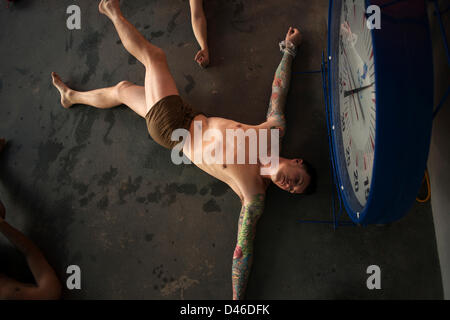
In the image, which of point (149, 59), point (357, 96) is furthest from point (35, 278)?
point (357, 96)

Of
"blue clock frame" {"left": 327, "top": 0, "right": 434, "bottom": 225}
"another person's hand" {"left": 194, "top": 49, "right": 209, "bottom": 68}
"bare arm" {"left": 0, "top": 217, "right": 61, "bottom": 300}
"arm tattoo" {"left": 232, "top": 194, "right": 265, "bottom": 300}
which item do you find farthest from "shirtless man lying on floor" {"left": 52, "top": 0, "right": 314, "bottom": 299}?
"bare arm" {"left": 0, "top": 217, "right": 61, "bottom": 300}

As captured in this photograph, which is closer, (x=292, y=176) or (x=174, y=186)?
(x=292, y=176)

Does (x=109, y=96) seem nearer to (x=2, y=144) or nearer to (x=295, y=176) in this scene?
(x=2, y=144)

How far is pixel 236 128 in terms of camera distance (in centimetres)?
181

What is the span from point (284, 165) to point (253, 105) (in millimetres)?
574

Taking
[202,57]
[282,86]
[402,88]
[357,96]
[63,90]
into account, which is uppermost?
[202,57]

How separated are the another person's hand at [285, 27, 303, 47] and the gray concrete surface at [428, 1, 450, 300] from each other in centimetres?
94

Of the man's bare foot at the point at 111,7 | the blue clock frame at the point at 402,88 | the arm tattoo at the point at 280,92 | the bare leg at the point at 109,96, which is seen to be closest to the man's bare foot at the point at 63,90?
the bare leg at the point at 109,96

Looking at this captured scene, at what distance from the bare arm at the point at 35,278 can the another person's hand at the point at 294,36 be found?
2.26 meters

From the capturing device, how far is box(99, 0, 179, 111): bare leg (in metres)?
1.84

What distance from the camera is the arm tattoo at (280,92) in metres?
1.87

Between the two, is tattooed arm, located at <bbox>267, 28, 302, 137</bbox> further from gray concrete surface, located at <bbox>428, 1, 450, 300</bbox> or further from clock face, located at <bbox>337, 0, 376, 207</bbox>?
gray concrete surface, located at <bbox>428, 1, 450, 300</bbox>

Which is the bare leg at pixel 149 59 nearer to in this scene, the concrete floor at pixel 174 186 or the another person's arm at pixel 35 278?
the concrete floor at pixel 174 186

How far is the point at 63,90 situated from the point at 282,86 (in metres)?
1.70
